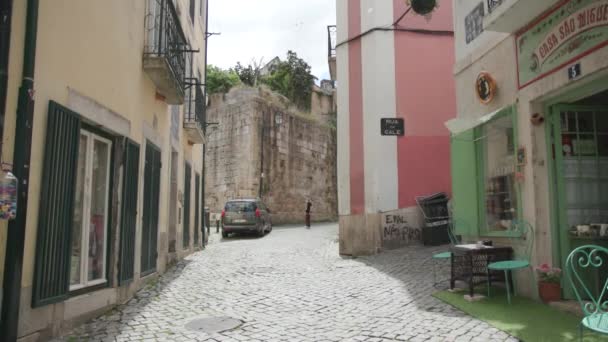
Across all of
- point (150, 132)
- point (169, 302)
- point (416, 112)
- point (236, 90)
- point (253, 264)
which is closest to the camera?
point (169, 302)

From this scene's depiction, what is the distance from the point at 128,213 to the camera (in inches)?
263

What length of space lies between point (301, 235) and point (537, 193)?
1184cm

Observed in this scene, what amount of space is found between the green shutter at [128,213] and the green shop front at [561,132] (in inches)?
202

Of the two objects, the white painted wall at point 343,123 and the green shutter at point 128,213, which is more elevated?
the white painted wall at point 343,123

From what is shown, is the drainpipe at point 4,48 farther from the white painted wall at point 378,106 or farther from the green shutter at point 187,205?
the white painted wall at point 378,106

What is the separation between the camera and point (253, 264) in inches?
401

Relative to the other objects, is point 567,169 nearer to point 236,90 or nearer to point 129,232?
point 129,232

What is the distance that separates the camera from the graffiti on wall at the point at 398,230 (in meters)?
11.4

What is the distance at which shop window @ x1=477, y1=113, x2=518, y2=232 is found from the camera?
267 inches

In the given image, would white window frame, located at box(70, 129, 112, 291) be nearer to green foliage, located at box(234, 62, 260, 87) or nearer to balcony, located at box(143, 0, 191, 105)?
balcony, located at box(143, 0, 191, 105)

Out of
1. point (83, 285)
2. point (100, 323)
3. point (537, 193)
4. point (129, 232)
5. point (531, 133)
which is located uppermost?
point (531, 133)

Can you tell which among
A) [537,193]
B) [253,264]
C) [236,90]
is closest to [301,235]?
[253,264]

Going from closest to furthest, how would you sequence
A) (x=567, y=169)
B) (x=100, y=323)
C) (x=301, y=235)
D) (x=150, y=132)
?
(x=100, y=323) < (x=567, y=169) < (x=150, y=132) < (x=301, y=235)

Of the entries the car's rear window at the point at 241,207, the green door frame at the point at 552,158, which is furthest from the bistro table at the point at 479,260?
the car's rear window at the point at 241,207
